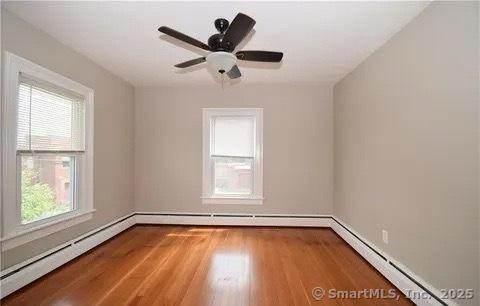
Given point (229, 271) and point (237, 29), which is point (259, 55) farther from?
point (229, 271)

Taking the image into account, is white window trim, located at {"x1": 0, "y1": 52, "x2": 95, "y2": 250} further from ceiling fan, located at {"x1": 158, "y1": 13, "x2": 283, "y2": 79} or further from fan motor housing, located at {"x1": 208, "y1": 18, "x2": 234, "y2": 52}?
fan motor housing, located at {"x1": 208, "y1": 18, "x2": 234, "y2": 52}

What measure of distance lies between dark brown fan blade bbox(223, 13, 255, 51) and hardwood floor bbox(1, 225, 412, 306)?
6.94ft

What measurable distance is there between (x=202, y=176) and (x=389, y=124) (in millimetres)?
2963

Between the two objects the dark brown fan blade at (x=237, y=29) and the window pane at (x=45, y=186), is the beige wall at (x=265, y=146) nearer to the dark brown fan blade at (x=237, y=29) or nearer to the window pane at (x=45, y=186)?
the window pane at (x=45, y=186)

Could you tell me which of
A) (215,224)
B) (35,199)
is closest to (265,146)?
(215,224)

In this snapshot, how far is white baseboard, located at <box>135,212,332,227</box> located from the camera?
4.30 metres

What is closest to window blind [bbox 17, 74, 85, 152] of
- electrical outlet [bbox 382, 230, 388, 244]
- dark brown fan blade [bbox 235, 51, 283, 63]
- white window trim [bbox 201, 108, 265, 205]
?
white window trim [bbox 201, 108, 265, 205]

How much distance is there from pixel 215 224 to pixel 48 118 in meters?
2.85

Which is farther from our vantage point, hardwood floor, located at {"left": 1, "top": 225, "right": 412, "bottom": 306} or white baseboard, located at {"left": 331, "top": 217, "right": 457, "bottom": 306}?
hardwood floor, located at {"left": 1, "top": 225, "right": 412, "bottom": 306}

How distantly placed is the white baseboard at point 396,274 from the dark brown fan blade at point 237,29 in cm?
239

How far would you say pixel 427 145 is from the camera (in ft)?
6.49

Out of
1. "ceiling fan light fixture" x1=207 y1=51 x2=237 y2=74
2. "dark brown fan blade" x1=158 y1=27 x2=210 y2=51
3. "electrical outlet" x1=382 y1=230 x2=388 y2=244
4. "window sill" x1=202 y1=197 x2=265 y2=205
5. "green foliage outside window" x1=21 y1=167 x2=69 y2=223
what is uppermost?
"dark brown fan blade" x1=158 y1=27 x2=210 y2=51

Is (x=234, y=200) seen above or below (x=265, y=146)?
below

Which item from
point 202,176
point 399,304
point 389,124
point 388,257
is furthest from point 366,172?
point 202,176
